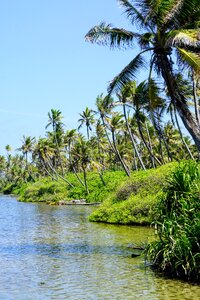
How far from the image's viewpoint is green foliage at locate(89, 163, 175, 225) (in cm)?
3084

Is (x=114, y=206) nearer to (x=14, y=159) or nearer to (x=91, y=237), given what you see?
(x=91, y=237)

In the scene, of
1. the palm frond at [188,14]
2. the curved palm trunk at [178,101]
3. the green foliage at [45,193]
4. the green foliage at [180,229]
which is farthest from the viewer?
the green foliage at [45,193]

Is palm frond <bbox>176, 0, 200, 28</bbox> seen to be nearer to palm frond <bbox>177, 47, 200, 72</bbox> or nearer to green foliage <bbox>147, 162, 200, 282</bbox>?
palm frond <bbox>177, 47, 200, 72</bbox>

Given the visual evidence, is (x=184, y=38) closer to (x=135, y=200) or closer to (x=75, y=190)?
(x=135, y=200)

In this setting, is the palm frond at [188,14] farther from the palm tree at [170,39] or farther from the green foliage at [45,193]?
the green foliage at [45,193]

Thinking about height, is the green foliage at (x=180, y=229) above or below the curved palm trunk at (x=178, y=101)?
below

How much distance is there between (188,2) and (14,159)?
13614cm

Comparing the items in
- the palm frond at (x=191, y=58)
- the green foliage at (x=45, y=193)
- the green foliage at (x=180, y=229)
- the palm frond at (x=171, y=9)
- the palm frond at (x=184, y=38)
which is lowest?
the green foliage at (x=180, y=229)

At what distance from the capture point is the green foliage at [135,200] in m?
30.8

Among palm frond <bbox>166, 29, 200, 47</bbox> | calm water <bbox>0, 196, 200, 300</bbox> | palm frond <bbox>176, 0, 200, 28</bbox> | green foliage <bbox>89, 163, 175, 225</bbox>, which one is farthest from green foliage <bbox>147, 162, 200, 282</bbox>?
green foliage <bbox>89, 163, 175, 225</bbox>

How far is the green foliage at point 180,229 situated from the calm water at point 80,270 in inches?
22.5

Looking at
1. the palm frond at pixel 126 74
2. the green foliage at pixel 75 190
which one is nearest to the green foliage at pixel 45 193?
the green foliage at pixel 75 190

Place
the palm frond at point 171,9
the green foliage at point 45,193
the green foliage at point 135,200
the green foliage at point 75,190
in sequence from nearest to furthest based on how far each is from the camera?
the palm frond at point 171,9, the green foliage at point 135,200, the green foliage at point 75,190, the green foliage at point 45,193

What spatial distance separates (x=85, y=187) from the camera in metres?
69.9
